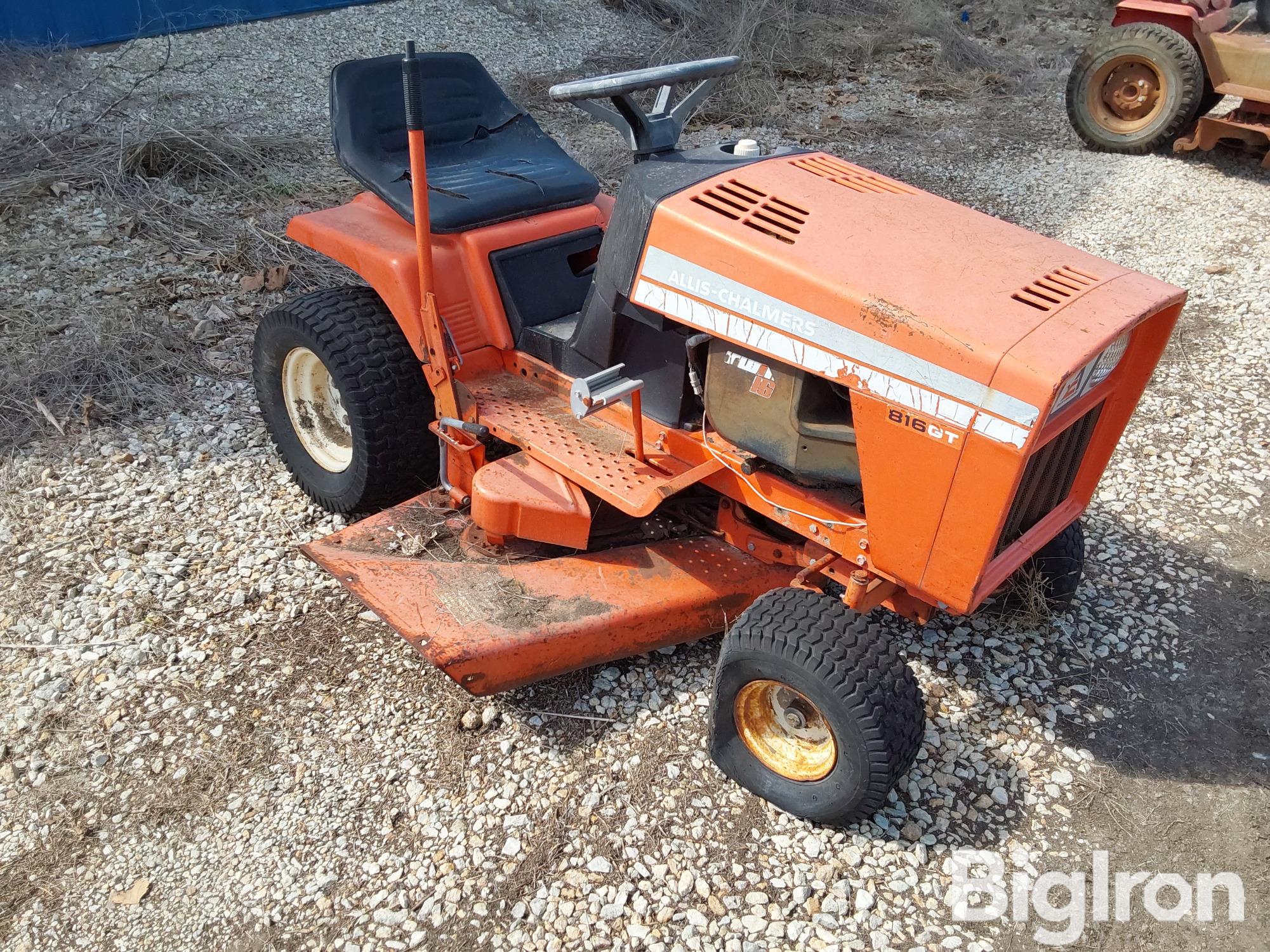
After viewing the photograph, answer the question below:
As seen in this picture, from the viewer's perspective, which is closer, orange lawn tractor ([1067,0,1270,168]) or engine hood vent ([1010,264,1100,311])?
engine hood vent ([1010,264,1100,311])

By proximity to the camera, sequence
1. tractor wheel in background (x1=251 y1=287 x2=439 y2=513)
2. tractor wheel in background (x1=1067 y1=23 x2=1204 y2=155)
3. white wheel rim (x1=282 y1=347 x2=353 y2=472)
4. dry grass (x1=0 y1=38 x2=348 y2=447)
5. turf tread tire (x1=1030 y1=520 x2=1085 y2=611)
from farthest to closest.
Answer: tractor wheel in background (x1=1067 y1=23 x2=1204 y2=155) → dry grass (x1=0 y1=38 x2=348 y2=447) → white wheel rim (x1=282 y1=347 x2=353 y2=472) → tractor wheel in background (x1=251 y1=287 x2=439 y2=513) → turf tread tire (x1=1030 y1=520 x2=1085 y2=611)

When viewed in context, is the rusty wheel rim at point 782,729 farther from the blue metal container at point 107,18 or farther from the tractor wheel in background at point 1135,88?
the blue metal container at point 107,18

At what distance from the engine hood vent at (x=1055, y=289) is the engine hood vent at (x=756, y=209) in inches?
20.7

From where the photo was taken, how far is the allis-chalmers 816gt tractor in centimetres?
217

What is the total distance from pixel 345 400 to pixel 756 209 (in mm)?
1450

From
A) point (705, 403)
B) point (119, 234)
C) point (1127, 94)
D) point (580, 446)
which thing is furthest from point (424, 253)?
point (1127, 94)

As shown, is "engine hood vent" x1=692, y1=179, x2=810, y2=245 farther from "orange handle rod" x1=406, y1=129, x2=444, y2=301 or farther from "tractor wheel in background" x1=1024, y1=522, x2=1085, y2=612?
"tractor wheel in background" x1=1024, y1=522, x2=1085, y2=612

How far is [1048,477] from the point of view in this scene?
8.01 feet

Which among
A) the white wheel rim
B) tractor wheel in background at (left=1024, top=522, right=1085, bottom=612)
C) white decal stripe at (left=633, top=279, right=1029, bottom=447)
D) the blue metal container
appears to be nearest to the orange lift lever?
the white wheel rim

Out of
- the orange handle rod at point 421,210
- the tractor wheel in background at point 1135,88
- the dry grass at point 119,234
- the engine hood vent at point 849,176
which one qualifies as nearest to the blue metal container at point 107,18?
the dry grass at point 119,234

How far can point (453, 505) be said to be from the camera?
3.12 meters

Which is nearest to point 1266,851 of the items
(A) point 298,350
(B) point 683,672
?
(B) point 683,672

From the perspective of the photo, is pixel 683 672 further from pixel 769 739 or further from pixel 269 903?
pixel 269 903

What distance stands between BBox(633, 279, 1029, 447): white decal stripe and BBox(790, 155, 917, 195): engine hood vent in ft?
1.74
